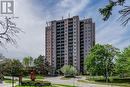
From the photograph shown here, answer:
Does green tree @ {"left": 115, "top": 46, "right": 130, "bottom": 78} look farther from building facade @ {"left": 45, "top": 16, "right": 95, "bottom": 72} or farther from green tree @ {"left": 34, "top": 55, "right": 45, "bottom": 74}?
building facade @ {"left": 45, "top": 16, "right": 95, "bottom": 72}

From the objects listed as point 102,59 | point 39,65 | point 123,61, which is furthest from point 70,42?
point 123,61

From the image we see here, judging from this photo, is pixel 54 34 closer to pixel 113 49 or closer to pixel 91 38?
pixel 91 38

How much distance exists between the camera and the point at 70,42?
177m

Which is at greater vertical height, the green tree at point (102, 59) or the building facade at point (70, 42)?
the building facade at point (70, 42)

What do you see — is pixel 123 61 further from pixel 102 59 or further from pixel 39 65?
pixel 39 65

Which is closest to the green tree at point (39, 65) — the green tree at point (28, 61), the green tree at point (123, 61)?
the green tree at point (28, 61)

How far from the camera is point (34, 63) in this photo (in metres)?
151

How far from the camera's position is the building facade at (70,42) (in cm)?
17450

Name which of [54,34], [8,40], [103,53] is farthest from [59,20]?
[8,40]

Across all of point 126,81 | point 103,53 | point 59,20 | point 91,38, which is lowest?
point 126,81

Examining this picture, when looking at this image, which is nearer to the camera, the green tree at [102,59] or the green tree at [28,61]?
the green tree at [102,59]

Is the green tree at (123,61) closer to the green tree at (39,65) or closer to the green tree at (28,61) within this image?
the green tree at (39,65)

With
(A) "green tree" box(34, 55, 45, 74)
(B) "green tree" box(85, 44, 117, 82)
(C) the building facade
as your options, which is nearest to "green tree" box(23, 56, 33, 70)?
(A) "green tree" box(34, 55, 45, 74)

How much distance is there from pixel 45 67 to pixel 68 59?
96.7 feet
